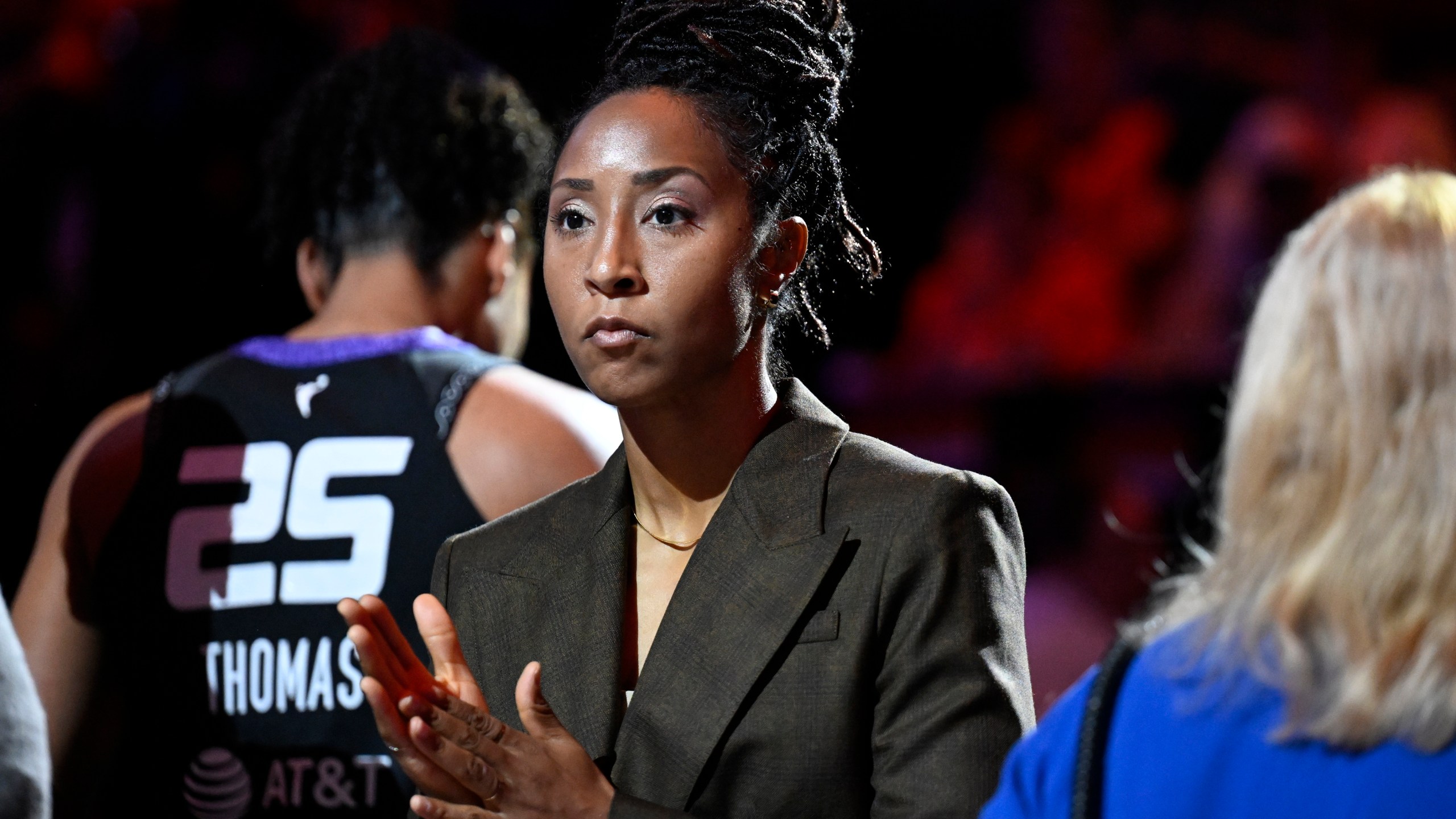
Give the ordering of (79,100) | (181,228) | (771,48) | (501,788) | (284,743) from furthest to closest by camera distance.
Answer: (79,100) → (181,228) → (284,743) → (771,48) → (501,788)

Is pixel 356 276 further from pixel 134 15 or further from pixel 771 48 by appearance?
pixel 134 15

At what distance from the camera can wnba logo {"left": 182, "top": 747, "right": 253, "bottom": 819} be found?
217 centimetres

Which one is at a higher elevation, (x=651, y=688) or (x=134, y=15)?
(x=134, y=15)

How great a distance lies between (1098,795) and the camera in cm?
96

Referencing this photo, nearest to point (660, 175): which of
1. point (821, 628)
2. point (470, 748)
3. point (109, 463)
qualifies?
point (821, 628)

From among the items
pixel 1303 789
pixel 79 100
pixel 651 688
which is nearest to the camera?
pixel 1303 789

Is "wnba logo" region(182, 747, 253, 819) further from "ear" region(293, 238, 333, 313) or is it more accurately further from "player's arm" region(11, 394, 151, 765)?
"ear" region(293, 238, 333, 313)

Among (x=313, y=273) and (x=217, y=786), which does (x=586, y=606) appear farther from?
(x=313, y=273)

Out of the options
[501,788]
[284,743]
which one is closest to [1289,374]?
[501,788]

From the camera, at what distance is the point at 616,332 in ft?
5.03

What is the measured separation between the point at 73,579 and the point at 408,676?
1.20 metres

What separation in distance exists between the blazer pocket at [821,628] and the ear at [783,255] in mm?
378

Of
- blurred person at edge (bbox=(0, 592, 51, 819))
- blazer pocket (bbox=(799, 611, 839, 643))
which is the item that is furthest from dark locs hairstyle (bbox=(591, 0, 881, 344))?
blurred person at edge (bbox=(0, 592, 51, 819))

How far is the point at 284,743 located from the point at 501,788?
3.06ft
